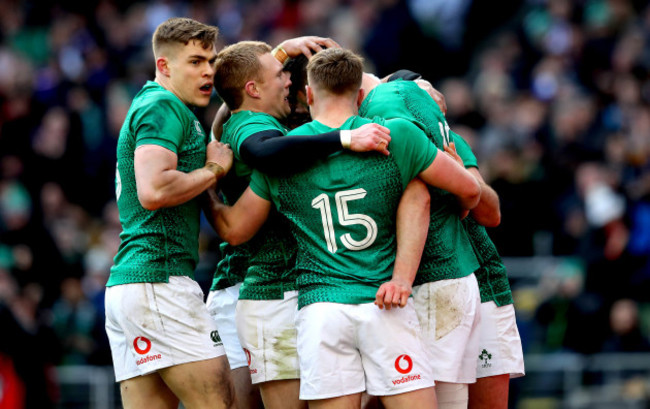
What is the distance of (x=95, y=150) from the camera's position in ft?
46.8

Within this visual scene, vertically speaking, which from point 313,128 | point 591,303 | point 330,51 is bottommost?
point 591,303

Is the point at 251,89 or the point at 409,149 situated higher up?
the point at 251,89

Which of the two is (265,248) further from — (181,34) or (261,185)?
(181,34)

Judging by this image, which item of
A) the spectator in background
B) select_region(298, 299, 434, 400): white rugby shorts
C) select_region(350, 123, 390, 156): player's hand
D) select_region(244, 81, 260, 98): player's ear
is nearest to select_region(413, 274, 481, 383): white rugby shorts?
select_region(298, 299, 434, 400): white rugby shorts

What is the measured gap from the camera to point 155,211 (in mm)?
5668

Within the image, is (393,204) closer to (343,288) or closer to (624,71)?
(343,288)

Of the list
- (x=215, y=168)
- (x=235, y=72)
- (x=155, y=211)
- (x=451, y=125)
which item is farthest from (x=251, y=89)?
(x=451, y=125)

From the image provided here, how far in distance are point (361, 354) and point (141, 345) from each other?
1.23 meters

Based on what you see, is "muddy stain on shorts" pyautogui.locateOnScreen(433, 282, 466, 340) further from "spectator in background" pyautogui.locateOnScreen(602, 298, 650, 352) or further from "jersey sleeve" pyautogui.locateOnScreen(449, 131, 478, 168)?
"spectator in background" pyautogui.locateOnScreen(602, 298, 650, 352)

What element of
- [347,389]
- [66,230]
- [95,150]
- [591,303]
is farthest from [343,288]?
[95,150]

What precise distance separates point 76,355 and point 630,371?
6233 millimetres

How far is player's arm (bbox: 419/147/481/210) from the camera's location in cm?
543

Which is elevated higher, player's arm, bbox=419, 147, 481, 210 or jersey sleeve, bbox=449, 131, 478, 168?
jersey sleeve, bbox=449, 131, 478, 168

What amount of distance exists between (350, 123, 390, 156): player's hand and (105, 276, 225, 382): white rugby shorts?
128 cm
